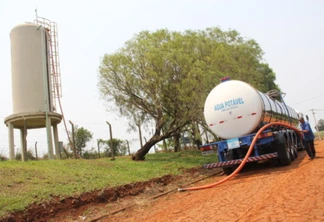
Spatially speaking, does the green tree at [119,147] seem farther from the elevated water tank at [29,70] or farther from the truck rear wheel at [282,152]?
the truck rear wheel at [282,152]

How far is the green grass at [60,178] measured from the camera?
299 inches

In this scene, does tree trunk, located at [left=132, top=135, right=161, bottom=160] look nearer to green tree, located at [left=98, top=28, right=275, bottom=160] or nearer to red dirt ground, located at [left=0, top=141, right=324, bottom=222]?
green tree, located at [left=98, top=28, right=275, bottom=160]

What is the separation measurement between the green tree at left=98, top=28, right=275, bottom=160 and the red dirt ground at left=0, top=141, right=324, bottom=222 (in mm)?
6802

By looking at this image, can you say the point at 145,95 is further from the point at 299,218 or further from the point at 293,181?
the point at 299,218

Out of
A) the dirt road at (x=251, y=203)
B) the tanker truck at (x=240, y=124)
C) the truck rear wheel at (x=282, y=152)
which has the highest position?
the tanker truck at (x=240, y=124)

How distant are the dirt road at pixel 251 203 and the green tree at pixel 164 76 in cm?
754

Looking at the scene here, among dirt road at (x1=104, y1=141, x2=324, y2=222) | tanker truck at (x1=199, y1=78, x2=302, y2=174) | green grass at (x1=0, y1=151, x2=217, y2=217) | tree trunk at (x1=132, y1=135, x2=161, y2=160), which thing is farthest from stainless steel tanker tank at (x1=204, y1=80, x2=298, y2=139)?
tree trunk at (x1=132, y1=135, x2=161, y2=160)

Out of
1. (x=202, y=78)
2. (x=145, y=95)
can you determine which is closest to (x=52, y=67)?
(x=145, y=95)

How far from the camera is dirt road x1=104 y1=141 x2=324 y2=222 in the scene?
5087 mm

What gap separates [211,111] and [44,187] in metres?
6.05

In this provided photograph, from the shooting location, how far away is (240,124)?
34.7 feet

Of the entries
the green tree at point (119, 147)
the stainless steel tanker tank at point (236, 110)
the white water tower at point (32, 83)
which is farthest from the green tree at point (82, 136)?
the stainless steel tanker tank at point (236, 110)

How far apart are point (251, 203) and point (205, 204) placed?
109 centimetres

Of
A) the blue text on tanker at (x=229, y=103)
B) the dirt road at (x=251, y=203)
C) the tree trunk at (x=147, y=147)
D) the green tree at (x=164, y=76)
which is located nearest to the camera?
the dirt road at (x=251, y=203)
